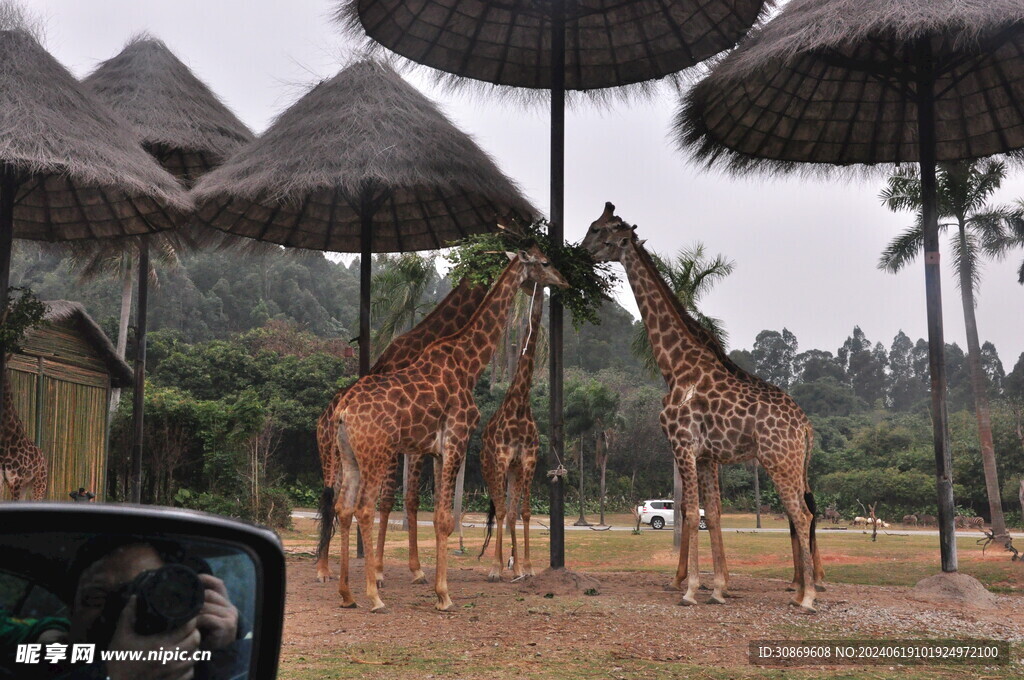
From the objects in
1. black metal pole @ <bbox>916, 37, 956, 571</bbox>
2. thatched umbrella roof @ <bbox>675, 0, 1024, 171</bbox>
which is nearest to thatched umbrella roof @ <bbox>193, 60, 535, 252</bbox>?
thatched umbrella roof @ <bbox>675, 0, 1024, 171</bbox>

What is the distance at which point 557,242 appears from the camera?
1172 cm

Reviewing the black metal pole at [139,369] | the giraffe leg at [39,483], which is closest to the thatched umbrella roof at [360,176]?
the black metal pole at [139,369]

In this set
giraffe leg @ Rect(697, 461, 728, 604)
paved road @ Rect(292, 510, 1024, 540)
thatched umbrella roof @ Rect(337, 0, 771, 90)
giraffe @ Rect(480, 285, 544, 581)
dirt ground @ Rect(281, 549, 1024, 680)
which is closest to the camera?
dirt ground @ Rect(281, 549, 1024, 680)

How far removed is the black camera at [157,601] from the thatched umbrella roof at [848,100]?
1081 centimetres

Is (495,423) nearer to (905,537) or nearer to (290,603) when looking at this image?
(290,603)

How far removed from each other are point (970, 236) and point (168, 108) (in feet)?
76.5

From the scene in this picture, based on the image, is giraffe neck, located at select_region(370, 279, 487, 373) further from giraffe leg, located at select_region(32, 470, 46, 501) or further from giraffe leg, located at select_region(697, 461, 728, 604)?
giraffe leg, located at select_region(32, 470, 46, 501)

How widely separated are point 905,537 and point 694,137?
20.0 m

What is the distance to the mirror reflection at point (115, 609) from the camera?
1567 mm

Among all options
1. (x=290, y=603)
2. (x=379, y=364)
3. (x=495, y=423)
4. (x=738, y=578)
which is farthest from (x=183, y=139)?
(x=738, y=578)

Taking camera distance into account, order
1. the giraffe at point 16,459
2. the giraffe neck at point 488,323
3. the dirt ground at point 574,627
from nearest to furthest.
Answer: the dirt ground at point 574,627 → the giraffe neck at point 488,323 → the giraffe at point 16,459

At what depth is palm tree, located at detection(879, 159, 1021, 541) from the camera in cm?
2334

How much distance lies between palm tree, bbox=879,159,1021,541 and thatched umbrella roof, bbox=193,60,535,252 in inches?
485

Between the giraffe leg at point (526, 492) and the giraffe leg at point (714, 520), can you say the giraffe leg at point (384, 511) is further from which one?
the giraffe leg at point (714, 520)
